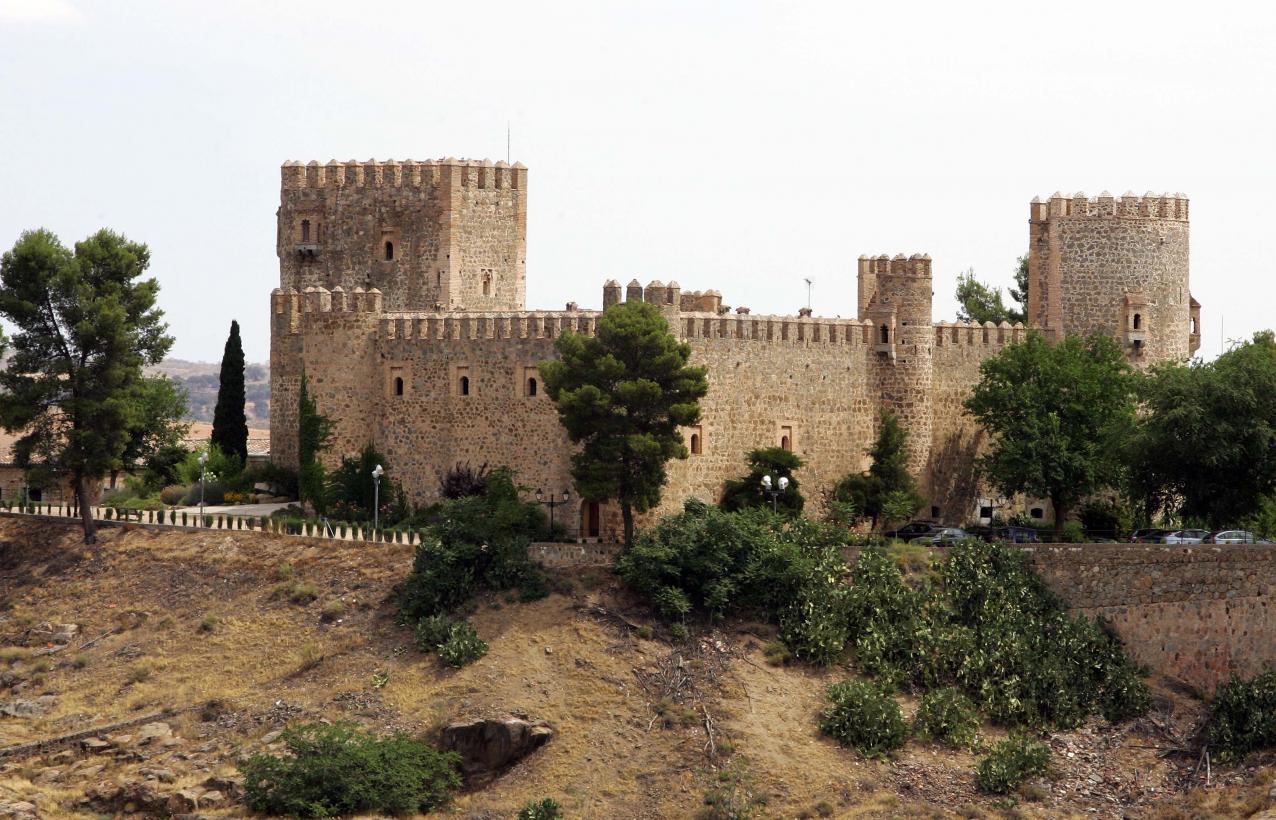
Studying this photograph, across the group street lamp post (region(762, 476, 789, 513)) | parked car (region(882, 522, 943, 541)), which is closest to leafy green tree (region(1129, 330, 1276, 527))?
parked car (region(882, 522, 943, 541))

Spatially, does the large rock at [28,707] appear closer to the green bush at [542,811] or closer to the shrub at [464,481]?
the shrub at [464,481]

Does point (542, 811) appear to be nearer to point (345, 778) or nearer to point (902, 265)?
point (345, 778)

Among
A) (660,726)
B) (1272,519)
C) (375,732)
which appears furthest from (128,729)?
(1272,519)

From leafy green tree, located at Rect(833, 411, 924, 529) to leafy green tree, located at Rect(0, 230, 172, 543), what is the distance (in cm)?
1983

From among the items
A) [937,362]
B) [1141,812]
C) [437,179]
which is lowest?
[1141,812]

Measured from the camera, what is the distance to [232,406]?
253 feet

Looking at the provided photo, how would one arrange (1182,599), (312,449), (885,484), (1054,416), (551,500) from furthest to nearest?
(885,484), (312,449), (1054,416), (551,500), (1182,599)

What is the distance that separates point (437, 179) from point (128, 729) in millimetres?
21500

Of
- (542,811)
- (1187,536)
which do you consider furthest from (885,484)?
(542,811)

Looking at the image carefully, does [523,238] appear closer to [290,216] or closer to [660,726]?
[290,216]

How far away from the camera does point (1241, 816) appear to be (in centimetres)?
5516

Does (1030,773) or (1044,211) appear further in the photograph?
(1044,211)

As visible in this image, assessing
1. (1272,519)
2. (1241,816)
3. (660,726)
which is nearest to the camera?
(1241,816)

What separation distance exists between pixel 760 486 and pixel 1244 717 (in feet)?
51.3
